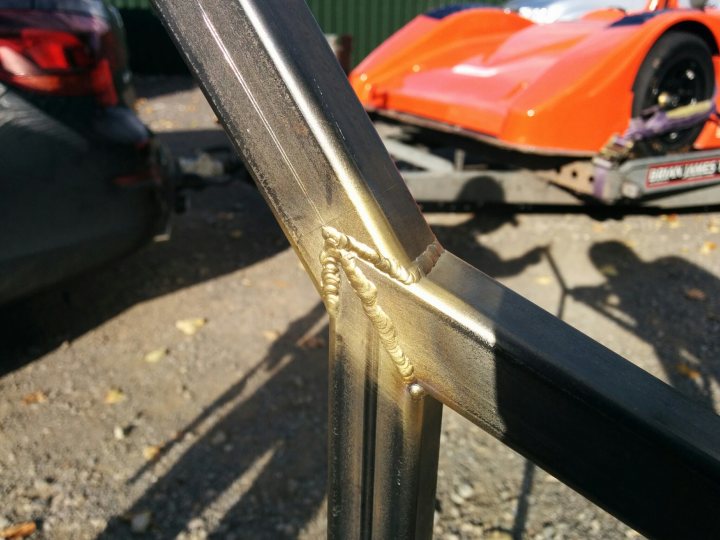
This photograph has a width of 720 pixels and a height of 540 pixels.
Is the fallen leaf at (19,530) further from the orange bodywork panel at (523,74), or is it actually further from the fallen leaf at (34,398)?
the orange bodywork panel at (523,74)

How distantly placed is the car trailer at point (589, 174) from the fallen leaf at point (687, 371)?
120 cm

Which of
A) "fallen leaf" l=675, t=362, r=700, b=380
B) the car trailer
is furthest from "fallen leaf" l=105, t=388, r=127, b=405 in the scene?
"fallen leaf" l=675, t=362, r=700, b=380

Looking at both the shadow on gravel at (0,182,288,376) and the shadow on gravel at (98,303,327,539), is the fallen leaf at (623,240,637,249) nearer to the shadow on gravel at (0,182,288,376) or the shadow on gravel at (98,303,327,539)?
the shadow on gravel at (0,182,288,376)

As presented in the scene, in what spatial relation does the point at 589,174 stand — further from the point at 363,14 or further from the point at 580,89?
the point at 363,14

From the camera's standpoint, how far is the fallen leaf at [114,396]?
2668mm

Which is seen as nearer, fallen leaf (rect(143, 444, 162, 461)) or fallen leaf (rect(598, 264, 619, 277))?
fallen leaf (rect(143, 444, 162, 461))

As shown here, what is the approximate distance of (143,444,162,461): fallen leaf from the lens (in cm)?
236

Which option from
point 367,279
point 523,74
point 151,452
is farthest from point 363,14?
point 367,279

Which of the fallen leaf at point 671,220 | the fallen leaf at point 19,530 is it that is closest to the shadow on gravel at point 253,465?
the fallen leaf at point 19,530

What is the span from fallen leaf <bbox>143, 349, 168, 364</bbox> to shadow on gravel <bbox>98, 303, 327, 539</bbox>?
46cm

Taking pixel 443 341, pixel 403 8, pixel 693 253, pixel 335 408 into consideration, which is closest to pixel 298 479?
pixel 335 408

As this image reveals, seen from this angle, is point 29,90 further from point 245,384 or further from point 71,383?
point 245,384

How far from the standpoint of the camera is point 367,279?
0.72 m

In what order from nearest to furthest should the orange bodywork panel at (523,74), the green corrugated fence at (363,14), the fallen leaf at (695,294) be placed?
the fallen leaf at (695,294) < the orange bodywork panel at (523,74) < the green corrugated fence at (363,14)
